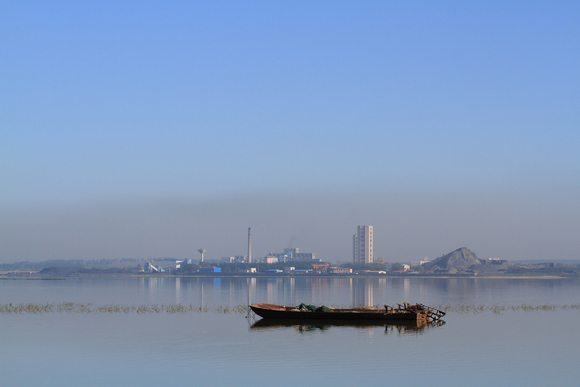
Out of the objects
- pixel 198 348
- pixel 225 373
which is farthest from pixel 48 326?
pixel 225 373

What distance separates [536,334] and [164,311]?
40621 mm

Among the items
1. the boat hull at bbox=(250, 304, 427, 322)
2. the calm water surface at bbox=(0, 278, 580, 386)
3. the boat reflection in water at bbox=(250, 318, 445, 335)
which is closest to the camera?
the calm water surface at bbox=(0, 278, 580, 386)

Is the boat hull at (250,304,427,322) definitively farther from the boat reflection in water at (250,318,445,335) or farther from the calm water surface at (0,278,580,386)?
the calm water surface at (0,278,580,386)

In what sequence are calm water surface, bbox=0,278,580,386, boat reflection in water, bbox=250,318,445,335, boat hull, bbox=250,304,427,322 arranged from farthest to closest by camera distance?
1. boat hull, bbox=250,304,427,322
2. boat reflection in water, bbox=250,318,445,335
3. calm water surface, bbox=0,278,580,386

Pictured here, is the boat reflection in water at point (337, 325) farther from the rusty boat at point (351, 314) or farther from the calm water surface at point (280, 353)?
the calm water surface at point (280, 353)

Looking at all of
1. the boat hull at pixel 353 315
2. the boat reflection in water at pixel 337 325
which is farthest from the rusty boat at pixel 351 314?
the boat reflection in water at pixel 337 325

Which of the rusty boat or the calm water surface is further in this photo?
the rusty boat

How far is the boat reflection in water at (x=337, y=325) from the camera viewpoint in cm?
5444

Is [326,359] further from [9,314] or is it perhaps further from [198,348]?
[9,314]

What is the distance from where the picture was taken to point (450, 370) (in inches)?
1336

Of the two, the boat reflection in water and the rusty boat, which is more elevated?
the rusty boat

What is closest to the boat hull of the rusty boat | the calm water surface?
the rusty boat

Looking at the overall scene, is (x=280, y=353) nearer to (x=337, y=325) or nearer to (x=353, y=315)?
(x=337, y=325)

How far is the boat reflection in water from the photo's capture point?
54.4 meters
